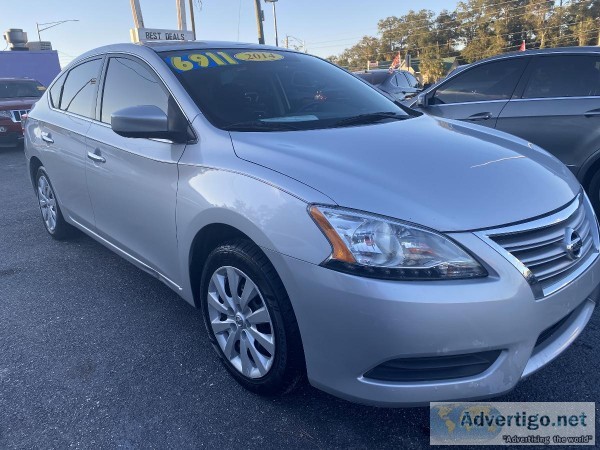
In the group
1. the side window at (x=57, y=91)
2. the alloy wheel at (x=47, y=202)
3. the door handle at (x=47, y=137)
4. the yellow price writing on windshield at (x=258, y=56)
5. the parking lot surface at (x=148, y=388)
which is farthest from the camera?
the alloy wheel at (x=47, y=202)

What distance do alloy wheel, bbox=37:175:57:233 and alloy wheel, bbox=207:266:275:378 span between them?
261 cm

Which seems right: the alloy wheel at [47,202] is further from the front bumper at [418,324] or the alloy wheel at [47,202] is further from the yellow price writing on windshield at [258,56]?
the front bumper at [418,324]

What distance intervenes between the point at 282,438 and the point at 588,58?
4203 mm

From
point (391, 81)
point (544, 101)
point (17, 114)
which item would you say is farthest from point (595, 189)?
point (17, 114)

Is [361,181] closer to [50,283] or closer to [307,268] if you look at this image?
[307,268]

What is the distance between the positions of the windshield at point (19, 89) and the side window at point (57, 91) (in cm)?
882

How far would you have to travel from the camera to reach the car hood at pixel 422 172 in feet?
5.82

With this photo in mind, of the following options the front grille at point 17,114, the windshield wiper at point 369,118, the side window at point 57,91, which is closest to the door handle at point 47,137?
the side window at point 57,91

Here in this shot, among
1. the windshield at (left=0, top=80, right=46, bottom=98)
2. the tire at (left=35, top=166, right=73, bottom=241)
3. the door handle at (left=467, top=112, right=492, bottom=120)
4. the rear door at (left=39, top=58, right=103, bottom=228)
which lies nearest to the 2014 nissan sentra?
the rear door at (left=39, top=58, right=103, bottom=228)

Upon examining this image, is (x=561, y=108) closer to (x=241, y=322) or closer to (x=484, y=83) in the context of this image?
(x=484, y=83)

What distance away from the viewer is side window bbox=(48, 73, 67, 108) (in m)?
4.06

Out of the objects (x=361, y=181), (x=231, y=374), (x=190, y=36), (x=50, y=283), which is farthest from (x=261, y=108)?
(x=190, y=36)

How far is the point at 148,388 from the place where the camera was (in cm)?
237

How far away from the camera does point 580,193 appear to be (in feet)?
7.55
